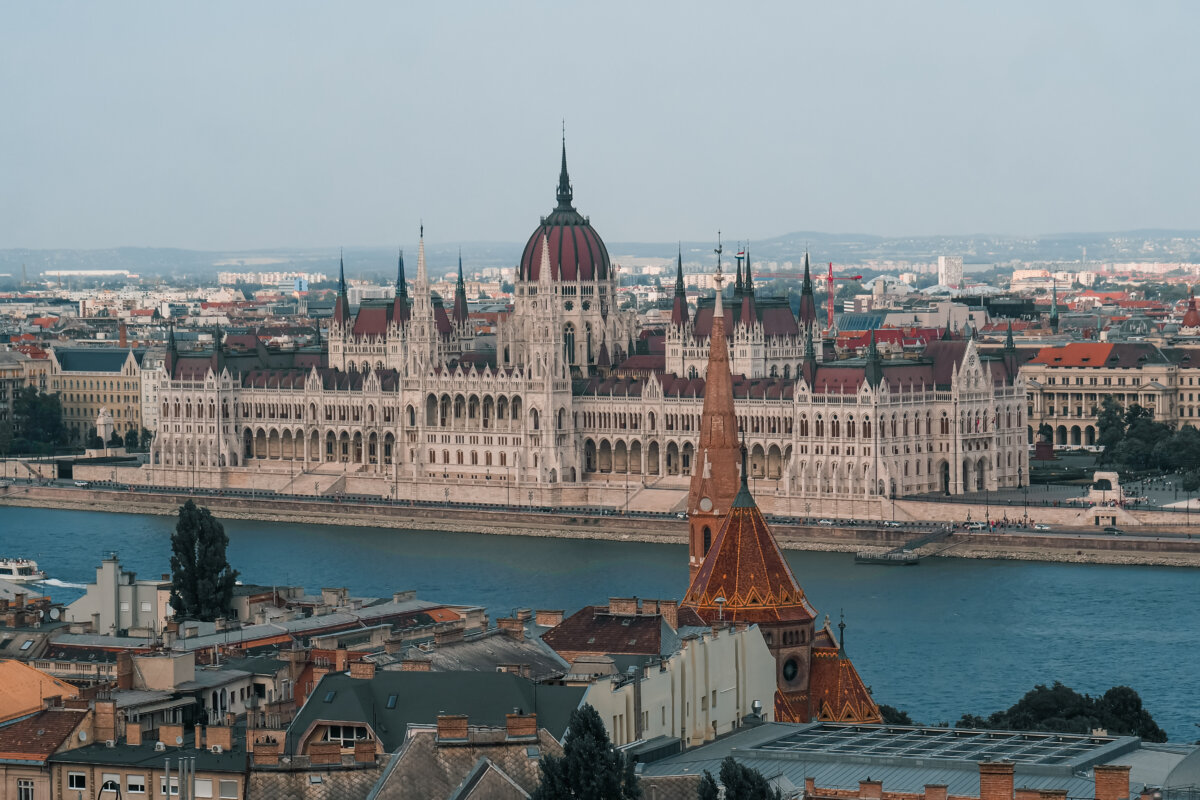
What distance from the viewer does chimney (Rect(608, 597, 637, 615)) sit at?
121 ft

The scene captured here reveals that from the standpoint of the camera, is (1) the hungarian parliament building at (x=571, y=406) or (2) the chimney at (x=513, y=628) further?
(1) the hungarian parliament building at (x=571, y=406)

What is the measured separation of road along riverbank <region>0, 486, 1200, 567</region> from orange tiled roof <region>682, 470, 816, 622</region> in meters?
41.7

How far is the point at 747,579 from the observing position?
38844 millimetres

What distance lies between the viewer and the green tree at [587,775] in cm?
2559

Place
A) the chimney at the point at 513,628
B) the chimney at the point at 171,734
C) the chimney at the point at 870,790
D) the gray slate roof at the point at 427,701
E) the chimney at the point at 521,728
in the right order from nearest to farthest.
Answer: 1. the chimney at the point at 870,790
2. the chimney at the point at 521,728
3. the gray slate roof at the point at 427,701
4. the chimney at the point at 171,734
5. the chimney at the point at 513,628

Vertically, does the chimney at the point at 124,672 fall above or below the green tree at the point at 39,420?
above

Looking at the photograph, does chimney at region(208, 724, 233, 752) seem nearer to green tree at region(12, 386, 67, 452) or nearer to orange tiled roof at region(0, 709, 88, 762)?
orange tiled roof at region(0, 709, 88, 762)

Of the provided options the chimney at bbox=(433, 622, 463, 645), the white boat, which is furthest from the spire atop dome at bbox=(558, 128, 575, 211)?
the chimney at bbox=(433, 622, 463, 645)

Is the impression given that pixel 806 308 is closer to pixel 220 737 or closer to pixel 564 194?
pixel 564 194

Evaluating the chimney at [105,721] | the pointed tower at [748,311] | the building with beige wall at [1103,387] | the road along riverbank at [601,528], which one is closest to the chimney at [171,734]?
the chimney at [105,721]

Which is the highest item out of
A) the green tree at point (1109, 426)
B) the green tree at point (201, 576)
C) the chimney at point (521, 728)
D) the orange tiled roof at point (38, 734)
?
the chimney at point (521, 728)

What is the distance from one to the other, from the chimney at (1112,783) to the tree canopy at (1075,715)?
13539mm

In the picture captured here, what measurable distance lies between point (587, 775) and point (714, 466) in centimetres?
2008

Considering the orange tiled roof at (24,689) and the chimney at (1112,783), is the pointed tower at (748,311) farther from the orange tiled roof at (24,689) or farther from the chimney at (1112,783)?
the chimney at (1112,783)
